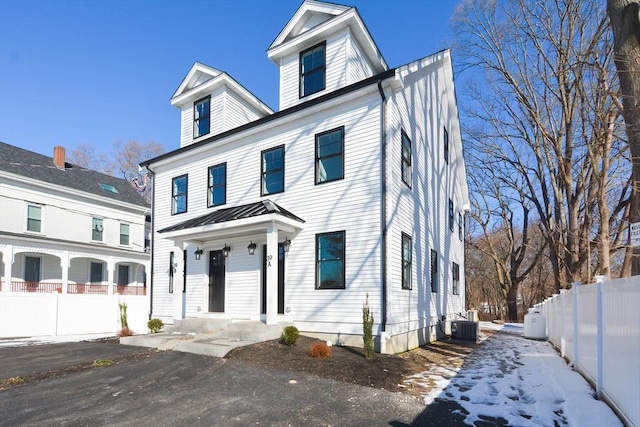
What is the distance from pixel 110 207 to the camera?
80.3 feet

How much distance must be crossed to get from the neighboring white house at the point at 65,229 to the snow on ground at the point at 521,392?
60.6 ft

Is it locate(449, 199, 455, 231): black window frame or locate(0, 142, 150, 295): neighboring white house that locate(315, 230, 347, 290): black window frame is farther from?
locate(0, 142, 150, 295): neighboring white house

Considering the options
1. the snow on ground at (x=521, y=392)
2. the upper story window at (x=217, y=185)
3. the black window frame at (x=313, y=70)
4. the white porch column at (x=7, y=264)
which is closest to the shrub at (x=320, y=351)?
the snow on ground at (x=521, y=392)

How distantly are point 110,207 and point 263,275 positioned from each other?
16954 millimetres

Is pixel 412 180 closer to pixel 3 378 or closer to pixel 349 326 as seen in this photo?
pixel 349 326

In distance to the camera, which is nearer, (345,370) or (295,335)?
(345,370)

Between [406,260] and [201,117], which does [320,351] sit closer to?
[406,260]

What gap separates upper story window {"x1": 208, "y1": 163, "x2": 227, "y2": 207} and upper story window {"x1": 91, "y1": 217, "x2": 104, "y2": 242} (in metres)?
13.5

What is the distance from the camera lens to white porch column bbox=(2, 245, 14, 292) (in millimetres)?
17502

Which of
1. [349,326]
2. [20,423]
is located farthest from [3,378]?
[349,326]

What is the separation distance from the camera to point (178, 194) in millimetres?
14797

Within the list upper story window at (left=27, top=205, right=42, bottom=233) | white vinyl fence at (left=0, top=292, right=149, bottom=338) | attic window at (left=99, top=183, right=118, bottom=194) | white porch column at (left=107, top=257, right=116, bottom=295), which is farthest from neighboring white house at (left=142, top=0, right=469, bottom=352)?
attic window at (left=99, top=183, right=118, bottom=194)

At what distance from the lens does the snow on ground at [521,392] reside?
5242 mm

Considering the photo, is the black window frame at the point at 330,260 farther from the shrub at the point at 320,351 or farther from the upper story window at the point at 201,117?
the upper story window at the point at 201,117
